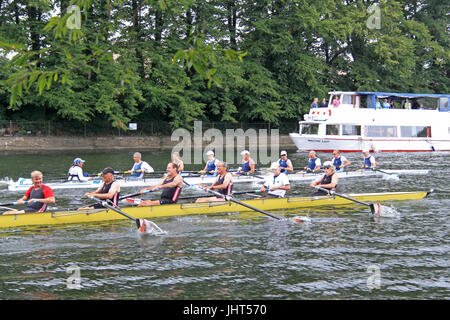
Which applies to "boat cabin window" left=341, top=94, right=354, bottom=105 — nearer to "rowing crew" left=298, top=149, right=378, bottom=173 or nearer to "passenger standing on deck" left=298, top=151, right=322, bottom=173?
"rowing crew" left=298, top=149, right=378, bottom=173

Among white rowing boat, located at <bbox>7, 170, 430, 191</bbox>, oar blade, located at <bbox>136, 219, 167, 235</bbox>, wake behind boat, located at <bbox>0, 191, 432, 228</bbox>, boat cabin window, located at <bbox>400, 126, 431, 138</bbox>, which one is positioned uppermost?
boat cabin window, located at <bbox>400, 126, 431, 138</bbox>

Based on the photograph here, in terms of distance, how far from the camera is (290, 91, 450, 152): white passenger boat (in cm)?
4194

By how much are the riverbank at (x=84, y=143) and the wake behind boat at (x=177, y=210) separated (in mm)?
27208

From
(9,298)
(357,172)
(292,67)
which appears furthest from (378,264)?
(292,67)

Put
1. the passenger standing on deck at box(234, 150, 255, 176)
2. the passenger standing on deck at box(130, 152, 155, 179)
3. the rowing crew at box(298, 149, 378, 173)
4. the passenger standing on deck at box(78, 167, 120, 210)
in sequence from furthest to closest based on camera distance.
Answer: the rowing crew at box(298, 149, 378, 173) → the passenger standing on deck at box(234, 150, 255, 176) → the passenger standing on deck at box(130, 152, 155, 179) → the passenger standing on deck at box(78, 167, 120, 210)

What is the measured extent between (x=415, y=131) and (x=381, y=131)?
3.36m

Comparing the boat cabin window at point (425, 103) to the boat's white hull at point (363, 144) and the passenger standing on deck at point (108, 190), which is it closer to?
the boat's white hull at point (363, 144)

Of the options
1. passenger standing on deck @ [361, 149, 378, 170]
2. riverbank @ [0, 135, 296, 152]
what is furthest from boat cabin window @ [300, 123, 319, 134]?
passenger standing on deck @ [361, 149, 378, 170]

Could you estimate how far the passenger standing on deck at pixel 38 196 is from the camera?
45.6 feet

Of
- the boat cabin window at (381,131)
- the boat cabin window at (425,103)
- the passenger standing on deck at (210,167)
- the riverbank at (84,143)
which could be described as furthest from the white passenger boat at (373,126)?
the passenger standing on deck at (210,167)

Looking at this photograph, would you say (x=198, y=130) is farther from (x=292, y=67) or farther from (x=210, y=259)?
(x=210, y=259)

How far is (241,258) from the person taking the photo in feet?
39.3

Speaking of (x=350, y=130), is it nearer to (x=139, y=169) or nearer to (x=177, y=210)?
(x=139, y=169)

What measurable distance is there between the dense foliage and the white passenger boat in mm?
6854
